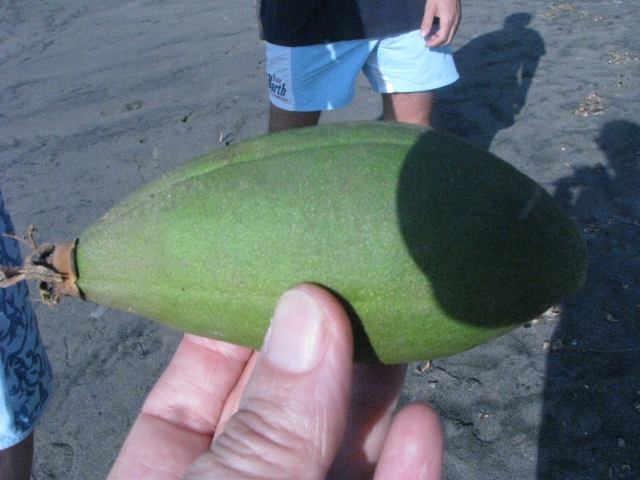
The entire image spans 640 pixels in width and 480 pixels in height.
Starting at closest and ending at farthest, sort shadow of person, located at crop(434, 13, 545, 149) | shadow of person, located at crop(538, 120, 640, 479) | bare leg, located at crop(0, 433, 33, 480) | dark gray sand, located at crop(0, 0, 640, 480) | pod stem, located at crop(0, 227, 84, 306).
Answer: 1. pod stem, located at crop(0, 227, 84, 306)
2. bare leg, located at crop(0, 433, 33, 480)
3. shadow of person, located at crop(538, 120, 640, 479)
4. dark gray sand, located at crop(0, 0, 640, 480)
5. shadow of person, located at crop(434, 13, 545, 149)

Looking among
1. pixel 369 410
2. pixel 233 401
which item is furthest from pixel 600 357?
pixel 233 401

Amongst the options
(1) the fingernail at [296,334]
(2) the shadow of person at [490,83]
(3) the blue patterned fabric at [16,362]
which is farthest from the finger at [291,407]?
(2) the shadow of person at [490,83]

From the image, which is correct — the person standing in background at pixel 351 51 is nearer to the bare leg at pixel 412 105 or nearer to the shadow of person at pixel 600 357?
the bare leg at pixel 412 105

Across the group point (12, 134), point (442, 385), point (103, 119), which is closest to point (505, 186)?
point (442, 385)

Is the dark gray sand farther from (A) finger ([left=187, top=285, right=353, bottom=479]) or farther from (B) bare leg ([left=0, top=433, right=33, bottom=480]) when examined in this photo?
(A) finger ([left=187, top=285, right=353, bottom=479])

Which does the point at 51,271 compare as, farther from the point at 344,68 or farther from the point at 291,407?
the point at 344,68

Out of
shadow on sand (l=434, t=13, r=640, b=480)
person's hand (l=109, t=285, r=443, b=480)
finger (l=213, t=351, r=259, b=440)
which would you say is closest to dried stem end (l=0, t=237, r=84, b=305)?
person's hand (l=109, t=285, r=443, b=480)

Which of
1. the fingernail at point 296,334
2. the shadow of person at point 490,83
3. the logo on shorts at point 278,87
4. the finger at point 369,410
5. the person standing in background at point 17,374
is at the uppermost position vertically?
the fingernail at point 296,334
